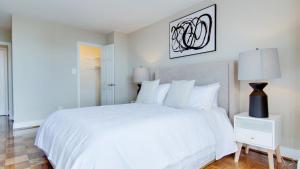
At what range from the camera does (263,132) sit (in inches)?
72.9

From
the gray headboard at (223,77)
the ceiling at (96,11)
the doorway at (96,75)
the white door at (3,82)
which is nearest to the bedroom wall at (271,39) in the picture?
the gray headboard at (223,77)

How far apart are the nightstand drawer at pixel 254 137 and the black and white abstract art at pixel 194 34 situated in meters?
1.35

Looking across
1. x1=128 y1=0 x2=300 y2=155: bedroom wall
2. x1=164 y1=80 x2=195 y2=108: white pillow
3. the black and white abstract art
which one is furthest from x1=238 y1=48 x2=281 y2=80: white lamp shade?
the black and white abstract art

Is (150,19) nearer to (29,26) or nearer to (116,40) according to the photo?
(116,40)

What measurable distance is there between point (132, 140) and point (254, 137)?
55.5 inches

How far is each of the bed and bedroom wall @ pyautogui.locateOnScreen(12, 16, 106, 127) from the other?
2.02 metres

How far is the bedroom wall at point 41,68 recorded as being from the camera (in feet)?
11.8

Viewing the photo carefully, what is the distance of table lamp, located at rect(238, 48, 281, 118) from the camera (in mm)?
1818

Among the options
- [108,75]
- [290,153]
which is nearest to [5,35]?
[108,75]

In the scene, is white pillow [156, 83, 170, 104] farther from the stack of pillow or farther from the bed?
the bed

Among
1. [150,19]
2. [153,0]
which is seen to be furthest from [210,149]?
[150,19]

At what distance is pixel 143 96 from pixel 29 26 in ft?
9.81

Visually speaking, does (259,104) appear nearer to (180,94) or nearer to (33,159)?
(180,94)

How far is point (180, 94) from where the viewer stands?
2.44 meters
